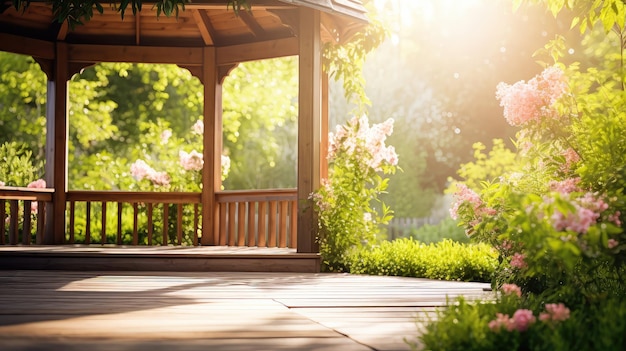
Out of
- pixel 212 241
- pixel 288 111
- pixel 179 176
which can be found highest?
pixel 288 111

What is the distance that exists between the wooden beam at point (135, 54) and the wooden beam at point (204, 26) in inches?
8.9

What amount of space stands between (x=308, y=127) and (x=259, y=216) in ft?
6.34

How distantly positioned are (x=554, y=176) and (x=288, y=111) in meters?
15.7

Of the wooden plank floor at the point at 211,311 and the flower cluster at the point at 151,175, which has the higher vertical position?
the flower cluster at the point at 151,175

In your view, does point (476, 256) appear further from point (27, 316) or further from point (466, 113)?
point (466, 113)

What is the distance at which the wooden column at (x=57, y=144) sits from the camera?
10164 mm

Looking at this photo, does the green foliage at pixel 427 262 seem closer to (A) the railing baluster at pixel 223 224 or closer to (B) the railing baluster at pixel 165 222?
(A) the railing baluster at pixel 223 224

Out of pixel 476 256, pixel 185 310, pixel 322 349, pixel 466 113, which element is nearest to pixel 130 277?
pixel 185 310

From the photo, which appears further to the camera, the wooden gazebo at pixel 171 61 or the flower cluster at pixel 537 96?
the wooden gazebo at pixel 171 61

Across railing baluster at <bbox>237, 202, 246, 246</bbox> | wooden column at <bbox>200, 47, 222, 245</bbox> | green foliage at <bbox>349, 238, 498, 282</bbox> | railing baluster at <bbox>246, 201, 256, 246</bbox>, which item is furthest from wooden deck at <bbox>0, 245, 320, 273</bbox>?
wooden column at <bbox>200, 47, 222, 245</bbox>

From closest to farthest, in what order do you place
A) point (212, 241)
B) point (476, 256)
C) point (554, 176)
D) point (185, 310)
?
point (185, 310) < point (554, 176) < point (476, 256) < point (212, 241)

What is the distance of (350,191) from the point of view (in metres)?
8.73

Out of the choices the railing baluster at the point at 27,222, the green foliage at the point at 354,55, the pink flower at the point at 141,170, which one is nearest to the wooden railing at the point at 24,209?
the railing baluster at the point at 27,222

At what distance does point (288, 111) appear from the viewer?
2067cm
